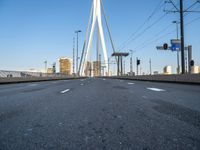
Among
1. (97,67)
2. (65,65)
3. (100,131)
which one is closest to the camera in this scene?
(100,131)

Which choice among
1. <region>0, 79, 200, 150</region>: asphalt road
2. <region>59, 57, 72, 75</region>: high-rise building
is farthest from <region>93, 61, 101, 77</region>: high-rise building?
<region>0, 79, 200, 150</region>: asphalt road

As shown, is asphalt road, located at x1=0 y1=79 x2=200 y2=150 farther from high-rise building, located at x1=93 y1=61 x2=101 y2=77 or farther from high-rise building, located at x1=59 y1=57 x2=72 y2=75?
high-rise building, located at x1=59 y1=57 x2=72 y2=75

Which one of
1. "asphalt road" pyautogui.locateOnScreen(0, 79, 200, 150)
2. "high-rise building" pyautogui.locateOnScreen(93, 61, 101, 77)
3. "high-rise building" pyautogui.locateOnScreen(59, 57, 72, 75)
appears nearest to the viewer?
"asphalt road" pyautogui.locateOnScreen(0, 79, 200, 150)


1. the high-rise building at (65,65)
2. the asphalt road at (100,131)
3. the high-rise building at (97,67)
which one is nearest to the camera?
the asphalt road at (100,131)

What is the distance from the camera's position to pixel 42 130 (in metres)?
3.14

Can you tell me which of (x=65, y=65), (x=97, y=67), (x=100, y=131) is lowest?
(x=100, y=131)

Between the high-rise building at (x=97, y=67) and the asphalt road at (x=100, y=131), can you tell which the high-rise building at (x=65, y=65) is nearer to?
the high-rise building at (x=97, y=67)

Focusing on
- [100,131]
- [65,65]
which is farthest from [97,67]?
[100,131]

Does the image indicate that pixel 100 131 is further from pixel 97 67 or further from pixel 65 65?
pixel 65 65

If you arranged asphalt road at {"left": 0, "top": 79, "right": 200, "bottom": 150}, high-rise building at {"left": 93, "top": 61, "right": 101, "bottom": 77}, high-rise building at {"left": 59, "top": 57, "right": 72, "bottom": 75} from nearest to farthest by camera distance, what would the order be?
asphalt road at {"left": 0, "top": 79, "right": 200, "bottom": 150}
high-rise building at {"left": 93, "top": 61, "right": 101, "bottom": 77}
high-rise building at {"left": 59, "top": 57, "right": 72, "bottom": 75}

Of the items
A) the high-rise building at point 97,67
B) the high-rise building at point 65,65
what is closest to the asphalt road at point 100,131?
the high-rise building at point 97,67

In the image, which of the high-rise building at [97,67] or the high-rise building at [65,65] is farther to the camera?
the high-rise building at [65,65]

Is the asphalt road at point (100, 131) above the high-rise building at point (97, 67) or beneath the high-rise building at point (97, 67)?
beneath

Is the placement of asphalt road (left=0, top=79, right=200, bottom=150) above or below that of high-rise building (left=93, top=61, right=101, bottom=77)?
below
